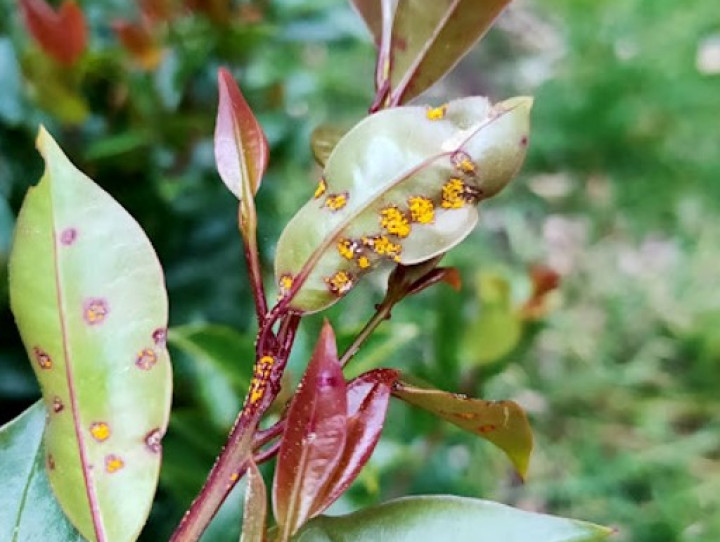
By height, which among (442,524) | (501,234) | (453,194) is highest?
(453,194)

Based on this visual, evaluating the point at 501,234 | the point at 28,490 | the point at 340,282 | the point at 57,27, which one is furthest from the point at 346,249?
the point at 501,234

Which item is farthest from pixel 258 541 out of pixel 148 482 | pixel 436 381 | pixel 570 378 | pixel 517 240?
pixel 517 240

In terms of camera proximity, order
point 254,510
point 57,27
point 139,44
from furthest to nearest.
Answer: point 139,44 < point 57,27 < point 254,510

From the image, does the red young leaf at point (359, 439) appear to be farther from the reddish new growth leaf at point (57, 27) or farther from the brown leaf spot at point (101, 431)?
the reddish new growth leaf at point (57, 27)

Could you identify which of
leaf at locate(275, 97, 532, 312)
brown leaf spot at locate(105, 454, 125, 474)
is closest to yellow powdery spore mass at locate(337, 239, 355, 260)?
leaf at locate(275, 97, 532, 312)

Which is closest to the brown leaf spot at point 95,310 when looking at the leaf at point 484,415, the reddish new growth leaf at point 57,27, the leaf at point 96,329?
the leaf at point 96,329

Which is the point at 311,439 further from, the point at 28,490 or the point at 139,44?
the point at 139,44
